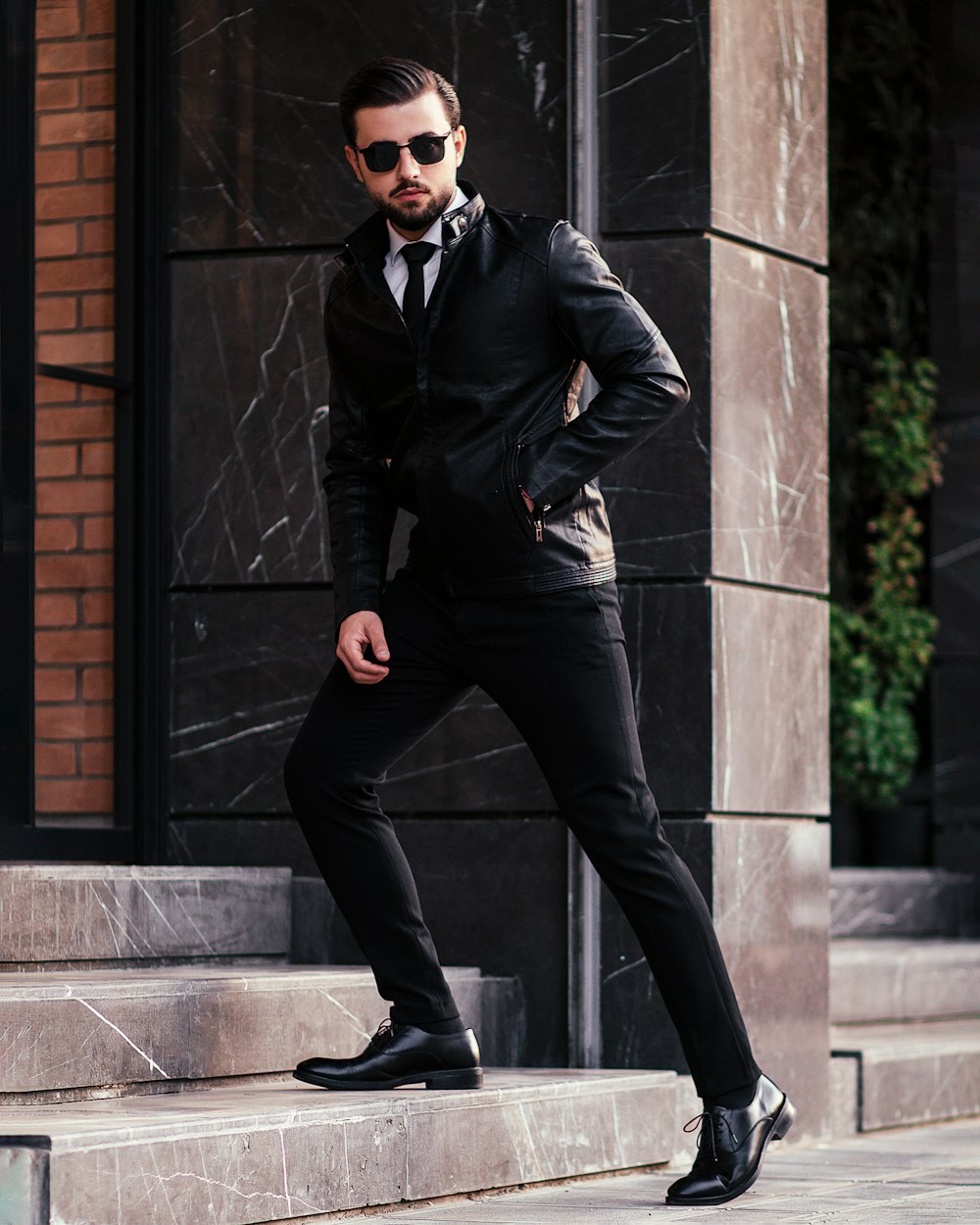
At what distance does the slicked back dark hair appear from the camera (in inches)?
173

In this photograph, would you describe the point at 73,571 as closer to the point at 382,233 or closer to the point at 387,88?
the point at 382,233

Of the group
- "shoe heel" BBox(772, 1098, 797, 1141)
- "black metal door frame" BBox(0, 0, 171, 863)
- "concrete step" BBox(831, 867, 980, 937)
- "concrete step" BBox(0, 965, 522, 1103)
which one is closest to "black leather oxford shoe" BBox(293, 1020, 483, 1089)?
"concrete step" BBox(0, 965, 522, 1103)

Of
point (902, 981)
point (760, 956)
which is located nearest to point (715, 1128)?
point (760, 956)

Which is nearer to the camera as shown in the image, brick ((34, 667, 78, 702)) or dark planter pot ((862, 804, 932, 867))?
brick ((34, 667, 78, 702))

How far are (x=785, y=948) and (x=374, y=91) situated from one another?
2.62 m

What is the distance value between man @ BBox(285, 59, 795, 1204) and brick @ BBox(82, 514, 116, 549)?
57.0 inches

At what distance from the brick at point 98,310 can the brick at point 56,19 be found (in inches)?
26.5

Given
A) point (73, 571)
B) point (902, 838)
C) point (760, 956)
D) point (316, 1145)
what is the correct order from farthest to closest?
point (902, 838) → point (73, 571) → point (760, 956) → point (316, 1145)

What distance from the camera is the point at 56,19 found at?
19.6ft

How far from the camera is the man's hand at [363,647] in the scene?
15.0 ft

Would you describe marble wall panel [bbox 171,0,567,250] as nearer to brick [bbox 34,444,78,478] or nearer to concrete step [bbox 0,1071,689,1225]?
brick [bbox 34,444,78,478]

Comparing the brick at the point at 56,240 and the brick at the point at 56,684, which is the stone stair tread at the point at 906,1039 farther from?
the brick at the point at 56,240

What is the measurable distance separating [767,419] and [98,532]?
1.77 metres

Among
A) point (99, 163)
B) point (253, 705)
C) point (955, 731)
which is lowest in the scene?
point (955, 731)
